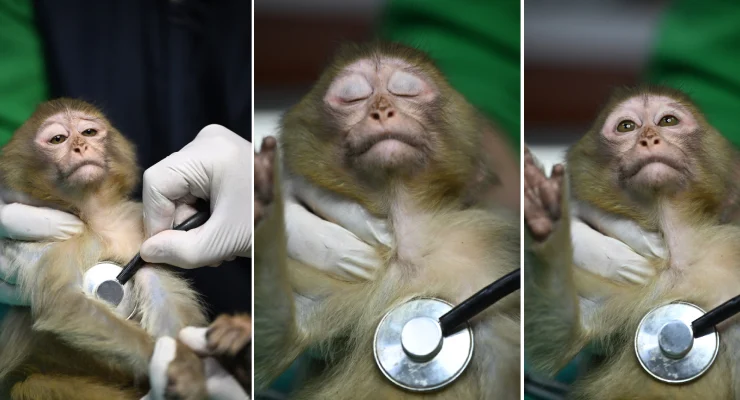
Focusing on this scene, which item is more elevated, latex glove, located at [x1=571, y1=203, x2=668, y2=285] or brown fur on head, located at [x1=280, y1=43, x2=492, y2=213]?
brown fur on head, located at [x1=280, y1=43, x2=492, y2=213]

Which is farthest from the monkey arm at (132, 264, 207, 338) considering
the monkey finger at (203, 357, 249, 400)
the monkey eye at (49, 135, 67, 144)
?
the monkey eye at (49, 135, 67, 144)

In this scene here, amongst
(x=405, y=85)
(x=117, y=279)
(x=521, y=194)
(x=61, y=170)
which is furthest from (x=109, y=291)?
(x=521, y=194)

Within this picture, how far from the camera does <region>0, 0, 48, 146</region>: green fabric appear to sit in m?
2.64

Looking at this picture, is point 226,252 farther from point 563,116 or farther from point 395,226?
point 563,116

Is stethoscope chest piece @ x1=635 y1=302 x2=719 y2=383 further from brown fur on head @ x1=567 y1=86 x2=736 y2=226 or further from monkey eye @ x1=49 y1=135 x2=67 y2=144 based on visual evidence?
monkey eye @ x1=49 y1=135 x2=67 y2=144

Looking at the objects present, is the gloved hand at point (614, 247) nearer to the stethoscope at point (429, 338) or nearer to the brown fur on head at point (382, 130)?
the stethoscope at point (429, 338)

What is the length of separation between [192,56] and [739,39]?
5.20ft

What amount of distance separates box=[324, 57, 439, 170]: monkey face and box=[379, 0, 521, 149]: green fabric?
0.09 m

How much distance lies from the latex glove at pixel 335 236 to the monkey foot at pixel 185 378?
0.41m

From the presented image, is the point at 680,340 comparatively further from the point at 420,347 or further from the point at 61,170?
the point at 61,170

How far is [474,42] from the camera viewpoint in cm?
258

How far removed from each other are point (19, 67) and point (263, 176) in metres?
0.80

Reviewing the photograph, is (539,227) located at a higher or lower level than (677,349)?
higher

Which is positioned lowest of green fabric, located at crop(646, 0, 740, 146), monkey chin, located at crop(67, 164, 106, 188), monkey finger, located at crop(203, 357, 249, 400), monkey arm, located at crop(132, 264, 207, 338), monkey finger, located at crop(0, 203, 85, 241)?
monkey finger, located at crop(203, 357, 249, 400)
